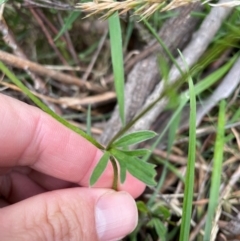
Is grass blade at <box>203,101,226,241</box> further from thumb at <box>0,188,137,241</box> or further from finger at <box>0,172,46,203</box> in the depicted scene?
finger at <box>0,172,46,203</box>

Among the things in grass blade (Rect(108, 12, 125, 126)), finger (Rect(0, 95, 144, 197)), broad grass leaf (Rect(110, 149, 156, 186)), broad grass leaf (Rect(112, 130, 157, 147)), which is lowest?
finger (Rect(0, 95, 144, 197))

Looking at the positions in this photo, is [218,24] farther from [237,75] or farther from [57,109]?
[57,109]

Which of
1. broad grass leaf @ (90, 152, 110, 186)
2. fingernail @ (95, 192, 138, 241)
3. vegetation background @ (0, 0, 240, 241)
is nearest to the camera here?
broad grass leaf @ (90, 152, 110, 186)

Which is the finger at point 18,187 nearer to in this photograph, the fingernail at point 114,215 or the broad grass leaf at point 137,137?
the fingernail at point 114,215

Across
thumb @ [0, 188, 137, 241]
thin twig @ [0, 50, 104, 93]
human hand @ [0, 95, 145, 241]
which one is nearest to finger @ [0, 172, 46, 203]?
human hand @ [0, 95, 145, 241]

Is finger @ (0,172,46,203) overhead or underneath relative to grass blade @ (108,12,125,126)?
underneath

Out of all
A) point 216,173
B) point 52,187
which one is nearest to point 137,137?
point 216,173

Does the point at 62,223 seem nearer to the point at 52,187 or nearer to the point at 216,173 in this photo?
the point at 52,187
